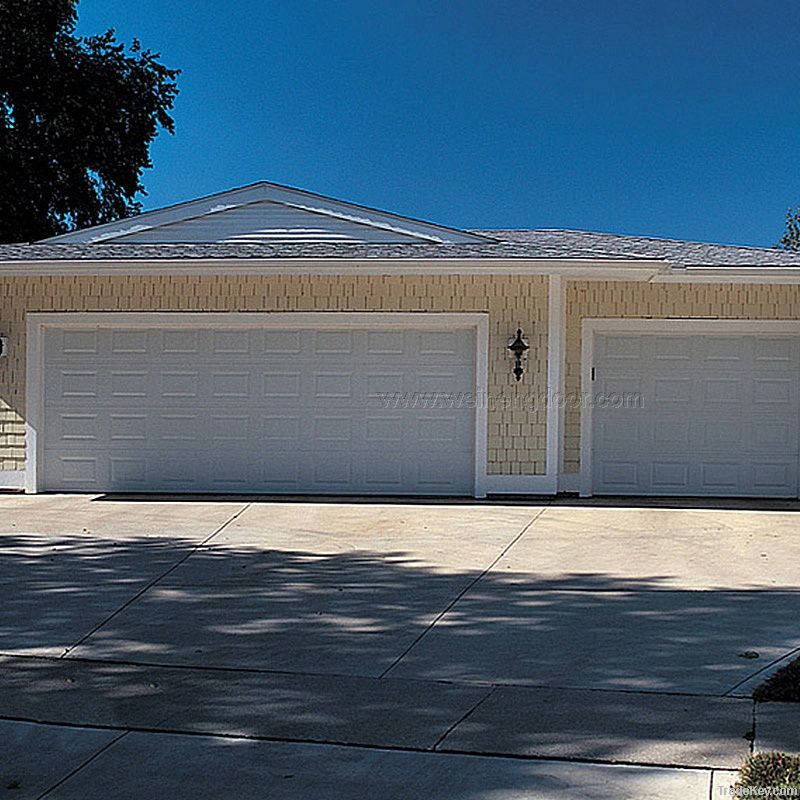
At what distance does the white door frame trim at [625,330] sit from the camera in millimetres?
12711

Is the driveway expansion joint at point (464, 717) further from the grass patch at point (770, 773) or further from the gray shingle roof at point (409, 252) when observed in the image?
the gray shingle roof at point (409, 252)

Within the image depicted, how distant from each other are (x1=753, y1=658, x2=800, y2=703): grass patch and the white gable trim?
872cm

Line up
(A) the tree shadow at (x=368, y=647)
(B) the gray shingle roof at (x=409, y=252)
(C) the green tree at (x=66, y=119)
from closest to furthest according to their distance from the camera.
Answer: (A) the tree shadow at (x=368, y=647) < (B) the gray shingle roof at (x=409, y=252) < (C) the green tree at (x=66, y=119)

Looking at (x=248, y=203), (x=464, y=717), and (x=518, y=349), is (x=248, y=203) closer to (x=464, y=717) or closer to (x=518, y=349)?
(x=518, y=349)

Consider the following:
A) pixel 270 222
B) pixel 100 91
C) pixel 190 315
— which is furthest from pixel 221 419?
pixel 100 91

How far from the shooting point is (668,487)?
12.9 meters

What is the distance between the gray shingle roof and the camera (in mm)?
11891

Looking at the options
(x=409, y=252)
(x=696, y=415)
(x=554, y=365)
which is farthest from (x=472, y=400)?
(x=696, y=415)

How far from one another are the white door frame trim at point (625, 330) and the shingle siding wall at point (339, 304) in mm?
825

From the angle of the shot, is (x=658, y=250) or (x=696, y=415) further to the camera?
(x=658, y=250)

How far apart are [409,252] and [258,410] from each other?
8.24 feet

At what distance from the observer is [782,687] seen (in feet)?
16.1

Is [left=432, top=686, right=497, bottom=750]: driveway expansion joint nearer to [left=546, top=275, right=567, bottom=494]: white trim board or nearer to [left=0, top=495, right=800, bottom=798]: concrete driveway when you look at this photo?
[left=0, top=495, right=800, bottom=798]: concrete driveway

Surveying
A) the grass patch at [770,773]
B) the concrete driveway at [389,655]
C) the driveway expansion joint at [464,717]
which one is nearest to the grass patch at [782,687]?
the concrete driveway at [389,655]
